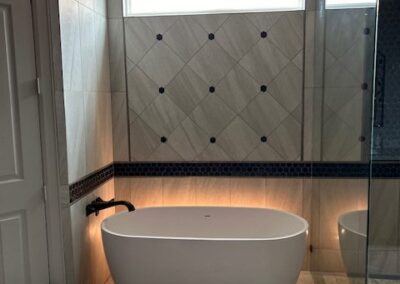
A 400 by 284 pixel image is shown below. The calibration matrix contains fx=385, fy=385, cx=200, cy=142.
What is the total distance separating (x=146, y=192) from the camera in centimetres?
325

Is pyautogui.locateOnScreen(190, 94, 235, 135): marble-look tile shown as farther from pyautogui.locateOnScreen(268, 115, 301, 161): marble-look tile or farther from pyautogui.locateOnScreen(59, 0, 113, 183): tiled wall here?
pyautogui.locateOnScreen(59, 0, 113, 183): tiled wall

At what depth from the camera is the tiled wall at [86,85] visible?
241 cm

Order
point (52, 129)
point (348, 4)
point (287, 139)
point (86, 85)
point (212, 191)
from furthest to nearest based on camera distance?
1. point (212, 191)
2. point (287, 139)
3. point (86, 85)
4. point (348, 4)
5. point (52, 129)

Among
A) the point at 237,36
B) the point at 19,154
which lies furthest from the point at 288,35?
the point at 19,154

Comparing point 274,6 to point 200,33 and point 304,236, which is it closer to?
point 200,33

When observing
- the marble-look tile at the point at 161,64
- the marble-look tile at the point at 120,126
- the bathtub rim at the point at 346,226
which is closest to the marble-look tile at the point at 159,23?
the marble-look tile at the point at 161,64

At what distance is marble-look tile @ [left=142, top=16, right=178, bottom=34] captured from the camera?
3.05 metres

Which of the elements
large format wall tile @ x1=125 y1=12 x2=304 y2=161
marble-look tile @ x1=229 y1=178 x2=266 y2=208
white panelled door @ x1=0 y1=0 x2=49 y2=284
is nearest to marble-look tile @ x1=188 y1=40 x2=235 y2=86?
large format wall tile @ x1=125 y1=12 x2=304 y2=161

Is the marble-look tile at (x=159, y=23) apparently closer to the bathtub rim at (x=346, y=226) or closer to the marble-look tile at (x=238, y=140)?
the marble-look tile at (x=238, y=140)

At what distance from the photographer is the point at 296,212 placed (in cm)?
313

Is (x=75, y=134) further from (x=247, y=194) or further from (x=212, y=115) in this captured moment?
(x=247, y=194)

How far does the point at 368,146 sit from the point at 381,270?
1.02 meters

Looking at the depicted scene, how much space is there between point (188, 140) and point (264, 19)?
112 cm

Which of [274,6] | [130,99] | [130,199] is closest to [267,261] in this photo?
[130,199]
